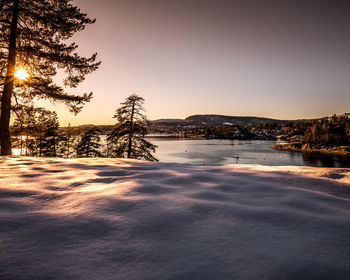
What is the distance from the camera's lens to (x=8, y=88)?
8.05 m

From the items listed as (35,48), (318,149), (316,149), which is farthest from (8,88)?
(318,149)

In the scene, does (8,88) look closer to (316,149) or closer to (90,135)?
(90,135)

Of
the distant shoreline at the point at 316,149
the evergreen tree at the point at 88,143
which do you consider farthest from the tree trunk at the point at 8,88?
the distant shoreline at the point at 316,149

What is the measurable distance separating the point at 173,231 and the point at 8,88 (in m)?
10.4

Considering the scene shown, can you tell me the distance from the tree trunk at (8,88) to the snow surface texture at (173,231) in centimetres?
764

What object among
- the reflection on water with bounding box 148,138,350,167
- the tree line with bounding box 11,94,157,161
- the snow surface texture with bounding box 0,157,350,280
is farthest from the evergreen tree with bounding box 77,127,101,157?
the snow surface texture with bounding box 0,157,350,280

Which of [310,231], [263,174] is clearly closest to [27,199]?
[310,231]

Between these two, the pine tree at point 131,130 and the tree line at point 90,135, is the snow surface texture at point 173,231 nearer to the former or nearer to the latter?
the tree line at point 90,135

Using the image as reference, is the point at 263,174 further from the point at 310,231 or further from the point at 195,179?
the point at 310,231

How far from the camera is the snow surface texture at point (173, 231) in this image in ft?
3.05

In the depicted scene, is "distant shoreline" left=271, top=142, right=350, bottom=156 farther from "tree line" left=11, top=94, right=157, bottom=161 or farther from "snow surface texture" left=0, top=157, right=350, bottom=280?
"snow surface texture" left=0, top=157, right=350, bottom=280

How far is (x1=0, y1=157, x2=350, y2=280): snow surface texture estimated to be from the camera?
3.05 ft

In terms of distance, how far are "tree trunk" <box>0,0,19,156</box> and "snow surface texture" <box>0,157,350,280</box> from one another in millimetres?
7642

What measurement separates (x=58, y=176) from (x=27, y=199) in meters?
1.13
